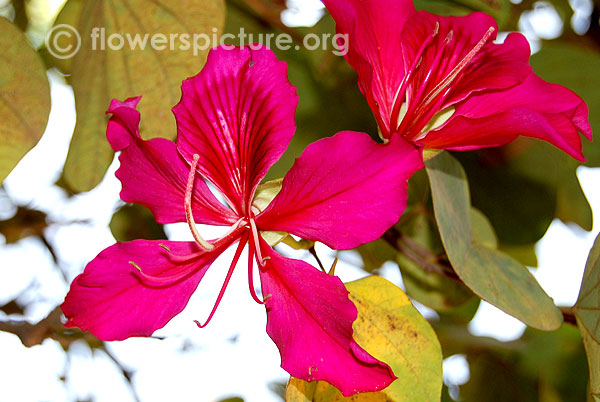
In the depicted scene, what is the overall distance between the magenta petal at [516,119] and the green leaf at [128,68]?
202 millimetres

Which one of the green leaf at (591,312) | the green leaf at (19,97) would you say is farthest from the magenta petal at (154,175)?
the green leaf at (591,312)

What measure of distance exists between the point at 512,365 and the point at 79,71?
2.44ft

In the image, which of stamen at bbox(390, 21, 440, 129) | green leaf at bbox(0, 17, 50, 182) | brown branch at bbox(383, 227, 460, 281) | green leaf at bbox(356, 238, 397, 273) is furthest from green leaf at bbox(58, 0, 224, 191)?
green leaf at bbox(356, 238, 397, 273)

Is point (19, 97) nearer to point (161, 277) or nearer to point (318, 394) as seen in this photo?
point (161, 277)

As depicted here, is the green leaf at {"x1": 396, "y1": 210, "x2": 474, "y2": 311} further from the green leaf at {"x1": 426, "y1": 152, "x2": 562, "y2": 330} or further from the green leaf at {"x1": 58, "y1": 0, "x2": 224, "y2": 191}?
the green leaf at {"x1": 58, "y1": 0, "x2": 224, "y2": 191}

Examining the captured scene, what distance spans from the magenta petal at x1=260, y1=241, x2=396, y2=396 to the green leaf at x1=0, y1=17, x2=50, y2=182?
0.72 ft

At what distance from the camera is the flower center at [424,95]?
0.44 m

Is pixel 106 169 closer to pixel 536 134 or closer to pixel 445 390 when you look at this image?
pixel 536 134

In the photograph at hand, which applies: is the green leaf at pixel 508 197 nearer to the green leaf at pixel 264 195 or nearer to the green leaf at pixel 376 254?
the green leaf at pixel 376 254

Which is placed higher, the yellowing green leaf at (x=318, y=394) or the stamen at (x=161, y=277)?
the stamen at (x=161, y=277)

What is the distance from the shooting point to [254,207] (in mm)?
444

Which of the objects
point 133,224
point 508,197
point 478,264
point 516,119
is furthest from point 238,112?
point 508,197

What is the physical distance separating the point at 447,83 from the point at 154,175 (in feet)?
0.62

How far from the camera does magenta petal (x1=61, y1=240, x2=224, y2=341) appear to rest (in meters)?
0.41
